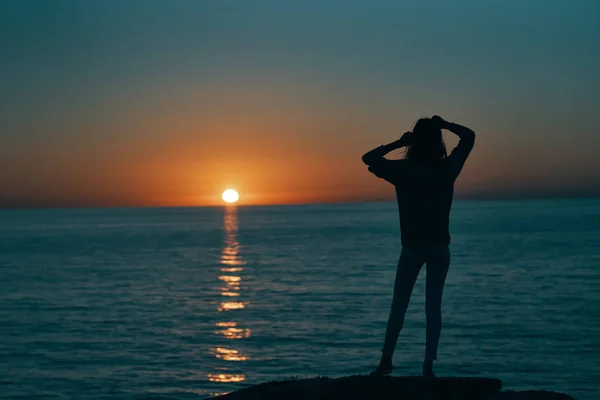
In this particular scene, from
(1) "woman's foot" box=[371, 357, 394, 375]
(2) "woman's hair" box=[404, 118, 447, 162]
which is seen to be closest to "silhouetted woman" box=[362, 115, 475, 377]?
(2) "woman's hair" box=[404, 118, 447, 162]

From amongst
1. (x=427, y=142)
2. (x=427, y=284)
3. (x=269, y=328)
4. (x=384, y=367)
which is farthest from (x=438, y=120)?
(x=269, y=328)

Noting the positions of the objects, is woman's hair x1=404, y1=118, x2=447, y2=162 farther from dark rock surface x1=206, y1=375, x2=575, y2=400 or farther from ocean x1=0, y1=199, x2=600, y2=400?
ocean x1=0, y1=199, x2=600, y2=400

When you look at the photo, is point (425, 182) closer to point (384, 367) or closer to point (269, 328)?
point (384, 367)

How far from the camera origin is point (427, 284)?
8633 millimetres

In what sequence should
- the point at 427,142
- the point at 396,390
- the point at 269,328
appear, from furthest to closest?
the point at 269,328 → the point at 427,142 → the point at 396,390

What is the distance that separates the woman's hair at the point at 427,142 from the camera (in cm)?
817

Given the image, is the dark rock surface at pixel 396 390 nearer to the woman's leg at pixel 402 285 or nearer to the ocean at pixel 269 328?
the woman's leg at pixel 402 285

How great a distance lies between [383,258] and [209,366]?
51327mm

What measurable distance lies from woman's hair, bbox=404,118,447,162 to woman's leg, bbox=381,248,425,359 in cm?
104

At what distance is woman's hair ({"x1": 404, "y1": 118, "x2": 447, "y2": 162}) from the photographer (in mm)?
8172

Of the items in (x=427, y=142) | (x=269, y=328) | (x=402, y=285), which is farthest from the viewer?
(x=269, y=328)

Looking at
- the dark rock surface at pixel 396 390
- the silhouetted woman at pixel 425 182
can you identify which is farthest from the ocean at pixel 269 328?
the silhouetted woman at pixel 425 182

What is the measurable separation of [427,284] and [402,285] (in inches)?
11.5

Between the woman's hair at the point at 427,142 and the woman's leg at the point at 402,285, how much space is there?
1.04 meters
